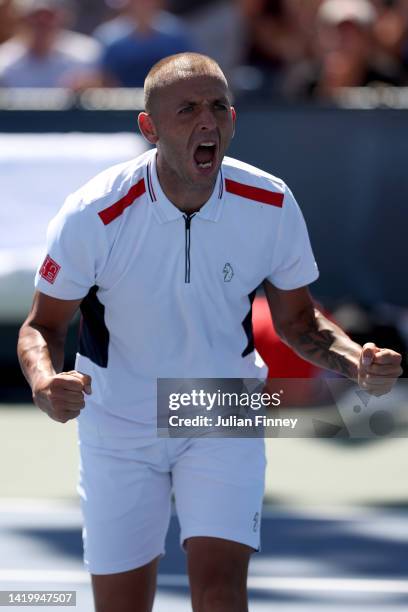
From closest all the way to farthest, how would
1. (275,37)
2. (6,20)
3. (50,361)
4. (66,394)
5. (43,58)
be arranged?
(66,394), (50,361), (43,58), (275,37), (6,20)

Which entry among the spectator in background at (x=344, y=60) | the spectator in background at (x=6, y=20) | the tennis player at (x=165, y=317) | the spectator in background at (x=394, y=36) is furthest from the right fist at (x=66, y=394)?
the spectator in background at (x=6, y=20)

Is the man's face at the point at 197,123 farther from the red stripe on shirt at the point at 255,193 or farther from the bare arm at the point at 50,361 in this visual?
the bare arm at the point at 50,361

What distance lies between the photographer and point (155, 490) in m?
4.57

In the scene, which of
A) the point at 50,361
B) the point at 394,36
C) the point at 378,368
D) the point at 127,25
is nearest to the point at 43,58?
the point at 127,25

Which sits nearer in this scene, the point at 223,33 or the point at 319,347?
the point at 319,347

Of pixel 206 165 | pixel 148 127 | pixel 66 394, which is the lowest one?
pixel 66 394

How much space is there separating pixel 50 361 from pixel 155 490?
546 mm

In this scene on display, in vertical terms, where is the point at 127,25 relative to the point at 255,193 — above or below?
above

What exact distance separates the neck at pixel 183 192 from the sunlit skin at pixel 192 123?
0.04ft

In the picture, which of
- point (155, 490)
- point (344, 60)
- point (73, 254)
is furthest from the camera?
point (344, 60)

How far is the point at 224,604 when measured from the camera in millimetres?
4301

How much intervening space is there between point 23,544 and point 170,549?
652mm

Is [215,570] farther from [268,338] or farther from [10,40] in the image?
[10,40]

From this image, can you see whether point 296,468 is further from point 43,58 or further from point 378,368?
point 43,58
